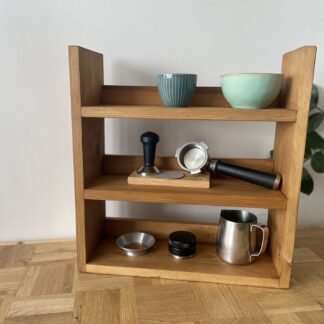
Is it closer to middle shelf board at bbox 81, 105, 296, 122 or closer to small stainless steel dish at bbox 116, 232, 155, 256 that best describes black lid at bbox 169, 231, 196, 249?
small stainless steel dish at bbox 116, 232, 155, 256

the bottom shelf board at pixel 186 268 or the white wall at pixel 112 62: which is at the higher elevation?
the white wall at pixel 112 62

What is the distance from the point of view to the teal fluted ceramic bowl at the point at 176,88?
2.05 feet

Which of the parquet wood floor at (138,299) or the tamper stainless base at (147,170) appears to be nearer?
the parquet wood floor at (138,299)

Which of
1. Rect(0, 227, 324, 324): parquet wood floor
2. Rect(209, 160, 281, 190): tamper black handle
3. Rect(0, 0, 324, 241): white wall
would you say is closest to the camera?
Rect(0, 227, 324, 324): parquet wood floor

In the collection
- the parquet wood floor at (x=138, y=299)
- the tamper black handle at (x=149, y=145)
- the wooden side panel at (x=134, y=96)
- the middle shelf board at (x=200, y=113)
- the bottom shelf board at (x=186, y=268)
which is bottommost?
the parquet wood floor at (x=138, y=299)

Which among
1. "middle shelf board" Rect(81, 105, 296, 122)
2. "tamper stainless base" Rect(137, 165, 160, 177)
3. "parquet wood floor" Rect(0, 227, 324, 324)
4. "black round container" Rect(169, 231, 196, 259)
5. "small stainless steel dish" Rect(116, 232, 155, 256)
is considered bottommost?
"parquet wood floor" Rect(0, 227, 324, 324)

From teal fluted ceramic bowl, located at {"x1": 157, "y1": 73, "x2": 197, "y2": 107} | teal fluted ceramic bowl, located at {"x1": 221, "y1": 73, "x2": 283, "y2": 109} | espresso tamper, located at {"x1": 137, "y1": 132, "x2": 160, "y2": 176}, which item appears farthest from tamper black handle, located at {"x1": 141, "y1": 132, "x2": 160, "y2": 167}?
teal fluted ceramic bowl, located at {"x1": 221, "y1": 73, "x2": 283, "y2": 109}

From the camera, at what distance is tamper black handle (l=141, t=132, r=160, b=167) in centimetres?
72

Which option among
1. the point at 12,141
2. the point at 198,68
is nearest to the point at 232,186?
the point at 198,68

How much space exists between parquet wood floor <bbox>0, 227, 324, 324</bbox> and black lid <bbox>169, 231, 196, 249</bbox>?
0.27 ft

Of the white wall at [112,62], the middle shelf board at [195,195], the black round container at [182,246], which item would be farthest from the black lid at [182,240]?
the white wall at [112,62]

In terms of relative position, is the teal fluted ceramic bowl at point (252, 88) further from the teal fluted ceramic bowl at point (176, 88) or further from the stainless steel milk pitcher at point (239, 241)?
the stainless steel milk pitcher at point (239, 241)

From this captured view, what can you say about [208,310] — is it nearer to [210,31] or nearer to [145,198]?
[145,198]

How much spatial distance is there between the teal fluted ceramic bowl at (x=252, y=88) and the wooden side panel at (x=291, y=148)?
0.05m
